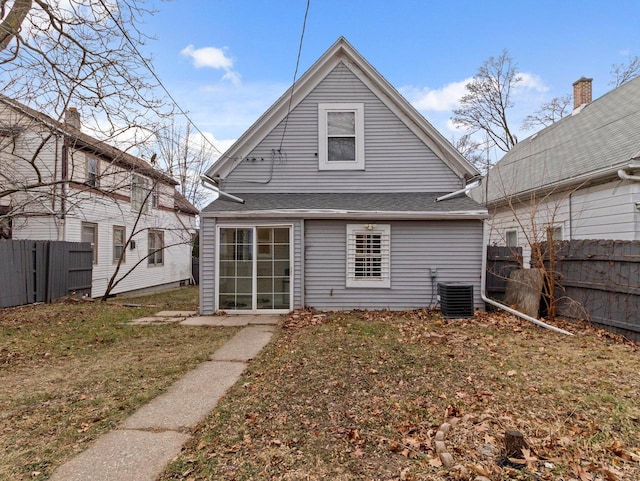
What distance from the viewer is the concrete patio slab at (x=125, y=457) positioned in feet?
8.12

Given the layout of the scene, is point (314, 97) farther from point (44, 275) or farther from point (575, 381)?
point (44, 275)

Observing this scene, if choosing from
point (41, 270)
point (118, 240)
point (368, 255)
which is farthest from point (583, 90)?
point (41, 270)

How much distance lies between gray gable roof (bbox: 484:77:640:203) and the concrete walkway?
358 inches

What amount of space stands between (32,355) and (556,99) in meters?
28.3

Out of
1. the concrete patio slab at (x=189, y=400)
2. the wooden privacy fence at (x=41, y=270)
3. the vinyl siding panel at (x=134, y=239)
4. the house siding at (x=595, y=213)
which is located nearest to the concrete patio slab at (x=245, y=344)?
the concrete patio slab at (x=189, y=400)

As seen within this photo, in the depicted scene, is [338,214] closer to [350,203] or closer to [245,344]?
[350,203]

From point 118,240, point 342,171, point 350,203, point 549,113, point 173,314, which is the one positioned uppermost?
point 549,113

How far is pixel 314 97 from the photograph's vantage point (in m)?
9.57

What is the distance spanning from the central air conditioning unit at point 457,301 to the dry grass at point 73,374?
4732mm

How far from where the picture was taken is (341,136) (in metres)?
9.56

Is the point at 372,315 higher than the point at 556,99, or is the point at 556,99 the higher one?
the point at 556,99

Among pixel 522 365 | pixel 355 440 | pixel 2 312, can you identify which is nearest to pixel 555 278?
pixel 522 365

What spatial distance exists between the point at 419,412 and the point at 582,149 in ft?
34.7

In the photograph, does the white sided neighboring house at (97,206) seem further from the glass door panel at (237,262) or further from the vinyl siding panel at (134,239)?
the glass door panel at (237,262)
